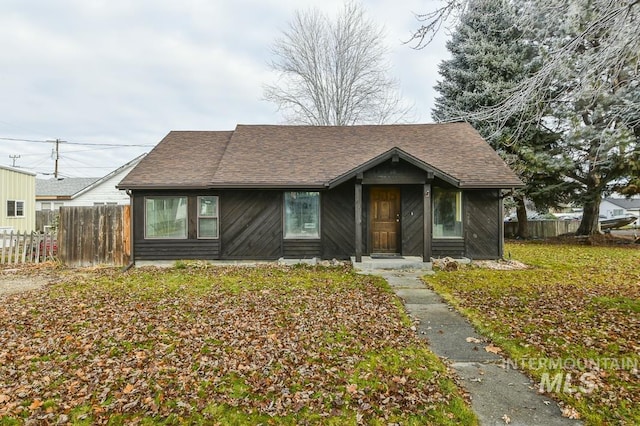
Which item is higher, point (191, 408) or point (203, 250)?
point (203, 250)

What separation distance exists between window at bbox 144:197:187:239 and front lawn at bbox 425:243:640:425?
24.2 feet

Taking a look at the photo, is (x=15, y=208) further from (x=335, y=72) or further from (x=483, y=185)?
(x=483, y=185)

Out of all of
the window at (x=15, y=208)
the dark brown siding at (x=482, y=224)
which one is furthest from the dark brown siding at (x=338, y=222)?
the window at (x=15, y=208)

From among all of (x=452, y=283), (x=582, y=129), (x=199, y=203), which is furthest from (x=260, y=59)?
(x=452, y=283)

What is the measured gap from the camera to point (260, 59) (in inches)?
843

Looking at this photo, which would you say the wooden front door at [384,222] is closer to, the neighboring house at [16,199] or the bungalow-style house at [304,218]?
the bungalow-style house at [304,218]

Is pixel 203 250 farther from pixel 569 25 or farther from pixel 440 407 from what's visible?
pixel 569 25

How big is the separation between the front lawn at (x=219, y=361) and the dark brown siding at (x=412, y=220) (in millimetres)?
4068

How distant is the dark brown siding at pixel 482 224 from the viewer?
417 inches

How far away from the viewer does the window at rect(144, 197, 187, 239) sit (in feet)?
34.8

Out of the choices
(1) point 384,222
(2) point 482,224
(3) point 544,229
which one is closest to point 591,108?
(2) point 482,224

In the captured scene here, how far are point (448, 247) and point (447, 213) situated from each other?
1.04 meters

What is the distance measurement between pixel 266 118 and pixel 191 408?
23.0m

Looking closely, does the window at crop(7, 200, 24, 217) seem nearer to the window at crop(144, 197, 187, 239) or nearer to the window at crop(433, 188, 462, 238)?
the window at crop(144, 197, 187, 239)
